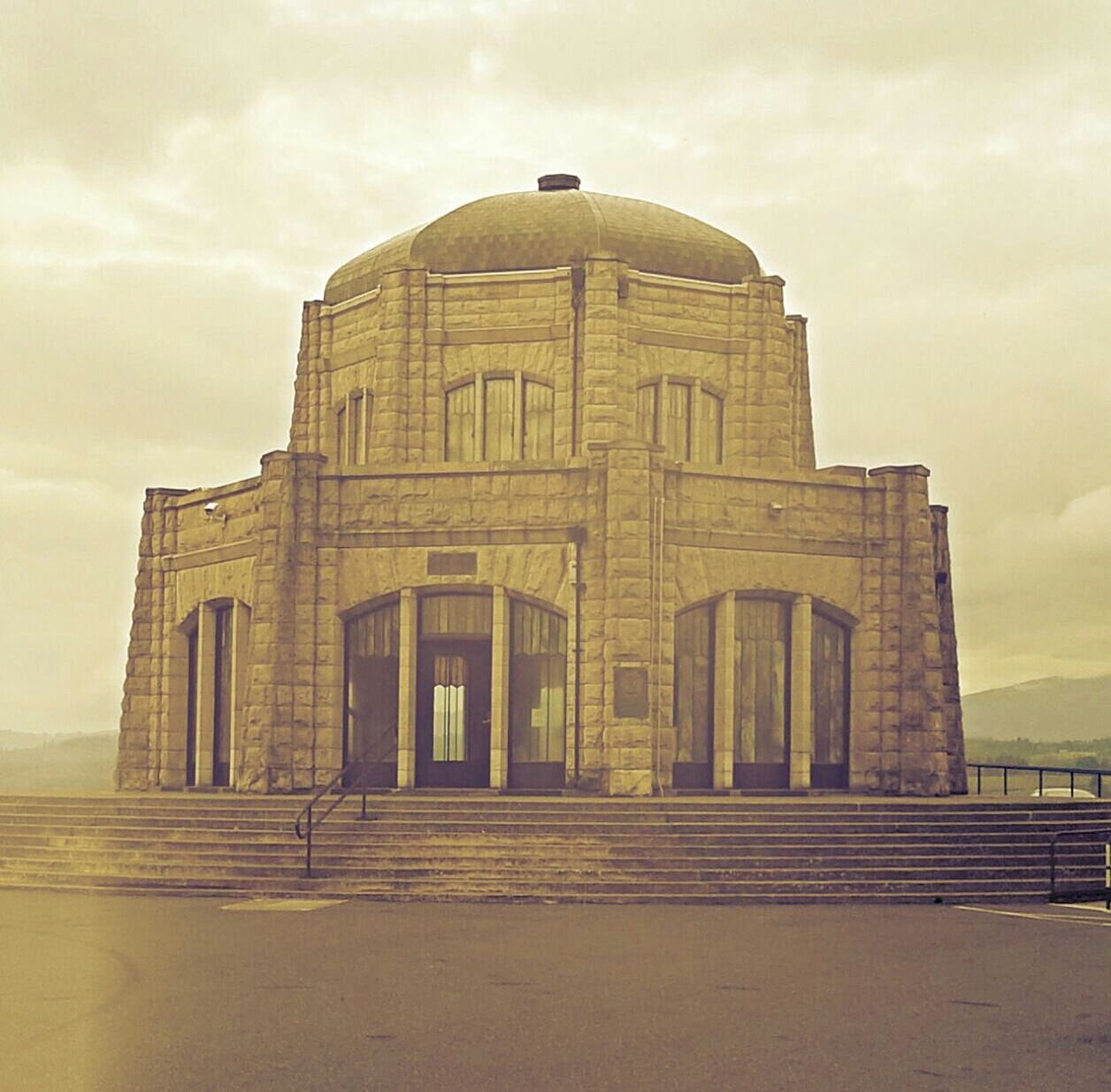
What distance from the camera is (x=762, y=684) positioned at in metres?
27.0

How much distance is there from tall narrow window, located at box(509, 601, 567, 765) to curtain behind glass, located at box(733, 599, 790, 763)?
2.98 m

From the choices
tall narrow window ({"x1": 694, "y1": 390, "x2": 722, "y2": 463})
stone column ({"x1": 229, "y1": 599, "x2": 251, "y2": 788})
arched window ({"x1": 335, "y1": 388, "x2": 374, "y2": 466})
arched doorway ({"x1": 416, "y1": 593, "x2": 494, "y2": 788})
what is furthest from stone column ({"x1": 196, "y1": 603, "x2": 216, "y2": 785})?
tall narrow window ({"x1": 694, "y1": 390, "x2": 722, "y2": 463})

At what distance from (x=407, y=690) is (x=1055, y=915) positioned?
11.5 m

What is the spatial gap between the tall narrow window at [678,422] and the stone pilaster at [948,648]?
492cm

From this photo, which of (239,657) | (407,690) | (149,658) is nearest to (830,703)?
(407,690)

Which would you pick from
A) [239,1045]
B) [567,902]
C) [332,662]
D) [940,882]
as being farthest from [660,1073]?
[332,662]

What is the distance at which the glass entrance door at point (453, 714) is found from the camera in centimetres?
2644

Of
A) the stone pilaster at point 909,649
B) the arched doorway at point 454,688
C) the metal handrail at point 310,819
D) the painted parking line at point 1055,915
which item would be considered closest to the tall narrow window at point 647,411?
the stone pilaster at point 909,649

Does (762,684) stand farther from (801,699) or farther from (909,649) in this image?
(909,649)

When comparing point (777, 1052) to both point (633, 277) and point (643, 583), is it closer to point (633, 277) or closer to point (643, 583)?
point (643, 583)

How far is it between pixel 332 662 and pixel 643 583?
17.4 ft

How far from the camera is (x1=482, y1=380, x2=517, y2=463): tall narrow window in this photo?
30.3 meters

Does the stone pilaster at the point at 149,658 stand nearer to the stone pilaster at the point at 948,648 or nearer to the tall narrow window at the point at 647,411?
the tall narrow window at the point at 647,411

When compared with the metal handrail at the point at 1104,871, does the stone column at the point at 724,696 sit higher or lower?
higher
